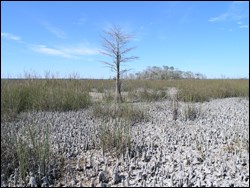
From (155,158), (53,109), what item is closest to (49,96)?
(53,109)

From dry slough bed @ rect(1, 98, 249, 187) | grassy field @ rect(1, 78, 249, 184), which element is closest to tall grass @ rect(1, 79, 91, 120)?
grassy field @ rect(1, 78, 249, 184)

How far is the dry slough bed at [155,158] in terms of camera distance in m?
3.65

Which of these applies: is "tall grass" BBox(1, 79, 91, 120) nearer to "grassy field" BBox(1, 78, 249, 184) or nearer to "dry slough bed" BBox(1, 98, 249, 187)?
"grassy field" BBox(1, 78, 249, 184)

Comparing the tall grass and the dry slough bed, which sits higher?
the tall grass

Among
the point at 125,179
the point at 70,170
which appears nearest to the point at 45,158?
the point at 70,170

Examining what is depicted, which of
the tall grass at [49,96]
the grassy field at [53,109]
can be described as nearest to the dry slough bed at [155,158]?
the grassy field at [53,109]

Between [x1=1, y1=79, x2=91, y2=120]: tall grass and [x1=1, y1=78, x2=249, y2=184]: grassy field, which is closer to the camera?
[x1=1, y1=78, x2=249, y2=184]: grassy field

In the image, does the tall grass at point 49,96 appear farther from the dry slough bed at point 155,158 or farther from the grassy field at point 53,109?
the dry slough bed at point 155,158

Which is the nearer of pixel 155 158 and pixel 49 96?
pixel 155 158

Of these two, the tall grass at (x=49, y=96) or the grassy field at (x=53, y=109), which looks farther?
the tall grass at (x=49, y=96)

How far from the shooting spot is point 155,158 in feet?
14.4

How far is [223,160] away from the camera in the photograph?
167 inches

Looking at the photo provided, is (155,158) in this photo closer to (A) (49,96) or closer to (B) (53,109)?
(B) (53,109)

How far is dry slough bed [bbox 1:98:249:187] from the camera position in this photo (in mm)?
3646
